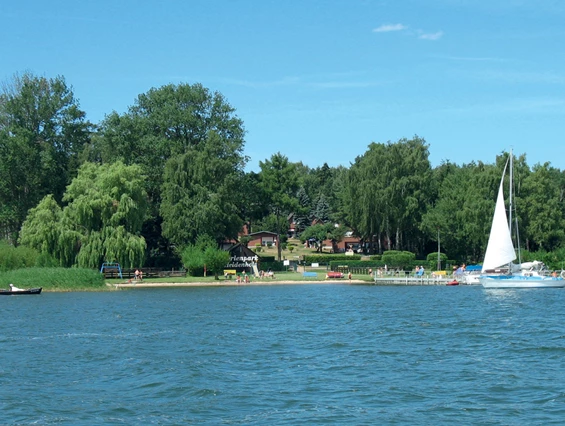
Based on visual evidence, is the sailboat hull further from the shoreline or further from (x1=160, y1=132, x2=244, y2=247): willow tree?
(x1=160, y1=132, x2=244, y2=247): willow tree

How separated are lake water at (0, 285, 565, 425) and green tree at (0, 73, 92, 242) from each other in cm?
3458

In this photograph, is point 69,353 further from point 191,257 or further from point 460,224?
point 460,224

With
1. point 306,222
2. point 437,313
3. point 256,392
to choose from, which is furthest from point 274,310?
point 306,222

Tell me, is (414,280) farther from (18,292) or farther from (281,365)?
(281,365)

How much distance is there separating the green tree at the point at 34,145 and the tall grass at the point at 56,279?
19.8 metres

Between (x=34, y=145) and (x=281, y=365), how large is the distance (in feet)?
201

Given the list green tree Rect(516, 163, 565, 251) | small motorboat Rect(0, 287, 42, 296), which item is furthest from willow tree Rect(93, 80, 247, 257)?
green tree Rect(516, 163, 565, 251)

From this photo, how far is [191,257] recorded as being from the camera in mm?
75938

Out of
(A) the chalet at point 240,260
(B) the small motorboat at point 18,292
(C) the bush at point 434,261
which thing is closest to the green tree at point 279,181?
(A) the chalet at point 240,260

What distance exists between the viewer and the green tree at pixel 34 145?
80.1 m

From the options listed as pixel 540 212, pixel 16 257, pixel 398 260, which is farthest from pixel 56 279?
pixel 540 212

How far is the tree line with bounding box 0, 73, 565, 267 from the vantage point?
6988 cm

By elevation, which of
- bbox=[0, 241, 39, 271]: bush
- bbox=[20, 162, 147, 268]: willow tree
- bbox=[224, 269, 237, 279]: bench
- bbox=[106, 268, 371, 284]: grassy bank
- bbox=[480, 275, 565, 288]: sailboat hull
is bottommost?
bbox=[480, 275, 565, 288]: sailboat hull

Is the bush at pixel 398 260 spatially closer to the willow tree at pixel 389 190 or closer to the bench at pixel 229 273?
the willow tree at pixel 389 190
